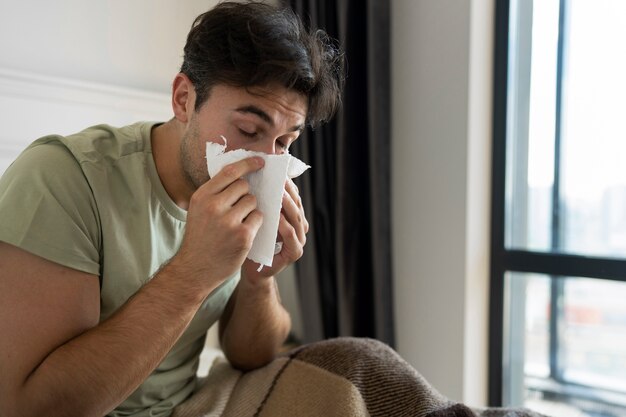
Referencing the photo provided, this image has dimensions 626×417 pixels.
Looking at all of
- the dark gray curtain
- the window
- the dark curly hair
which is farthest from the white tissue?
the window

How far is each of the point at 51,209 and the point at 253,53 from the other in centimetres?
44

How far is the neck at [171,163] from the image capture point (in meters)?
1.09

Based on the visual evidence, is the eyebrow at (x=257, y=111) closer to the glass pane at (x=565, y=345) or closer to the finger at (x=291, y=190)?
the finger at (x=291, y=190)

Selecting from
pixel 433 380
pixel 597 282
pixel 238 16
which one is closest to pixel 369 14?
pixel 238 16

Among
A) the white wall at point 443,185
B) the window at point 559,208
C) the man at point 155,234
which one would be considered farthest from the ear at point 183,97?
the window at point 559,208

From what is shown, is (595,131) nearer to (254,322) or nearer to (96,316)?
(254,322)

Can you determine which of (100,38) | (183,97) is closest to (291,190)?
(183,97)

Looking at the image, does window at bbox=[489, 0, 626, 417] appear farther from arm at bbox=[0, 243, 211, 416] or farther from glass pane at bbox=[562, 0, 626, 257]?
arm at bbox=[0, 243, 211, 416]

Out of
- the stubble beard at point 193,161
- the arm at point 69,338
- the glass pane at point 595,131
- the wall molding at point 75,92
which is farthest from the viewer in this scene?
the glass pane at point 595,131

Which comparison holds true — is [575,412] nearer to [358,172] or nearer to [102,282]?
[358,172]

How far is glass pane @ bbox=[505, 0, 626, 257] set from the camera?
174 centimetres

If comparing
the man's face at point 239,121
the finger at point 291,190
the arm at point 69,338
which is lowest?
the arm at point 69,338

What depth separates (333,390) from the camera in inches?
37.8

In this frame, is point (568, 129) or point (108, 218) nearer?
point (108, 218)
